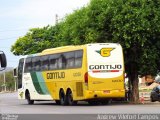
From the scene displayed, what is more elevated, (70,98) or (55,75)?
(55,75)

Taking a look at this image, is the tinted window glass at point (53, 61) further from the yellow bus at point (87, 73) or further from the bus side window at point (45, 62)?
the bus side window at point (45, 62)

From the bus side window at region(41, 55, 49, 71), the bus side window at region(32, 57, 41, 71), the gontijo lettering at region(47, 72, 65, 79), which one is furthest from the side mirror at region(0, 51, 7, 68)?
the bus side window at region(32, 57, 41, 71)

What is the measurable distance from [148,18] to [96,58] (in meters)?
4.00

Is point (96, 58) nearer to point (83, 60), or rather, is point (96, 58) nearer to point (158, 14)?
point (83, 60)

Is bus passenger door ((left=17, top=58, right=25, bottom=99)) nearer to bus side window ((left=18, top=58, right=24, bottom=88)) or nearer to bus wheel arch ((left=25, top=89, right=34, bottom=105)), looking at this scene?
bus side window ((left=18, top=58, right=24, bottom=88))

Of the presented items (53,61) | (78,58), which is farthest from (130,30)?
(53,61)

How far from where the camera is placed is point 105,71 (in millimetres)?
30359

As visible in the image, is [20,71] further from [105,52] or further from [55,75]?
[105,52]

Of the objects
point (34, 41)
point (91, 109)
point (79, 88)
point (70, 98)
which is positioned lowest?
point (91, 109)

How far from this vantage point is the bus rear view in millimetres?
30250

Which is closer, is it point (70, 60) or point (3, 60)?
point (3, 60)

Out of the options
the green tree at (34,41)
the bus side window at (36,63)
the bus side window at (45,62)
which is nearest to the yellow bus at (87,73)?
the bus side window at (45,62)

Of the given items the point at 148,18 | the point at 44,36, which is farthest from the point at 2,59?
the point at 44,36

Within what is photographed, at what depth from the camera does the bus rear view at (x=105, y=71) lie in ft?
99.2
